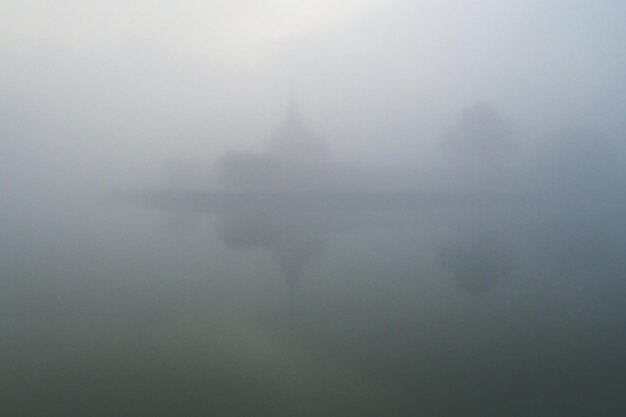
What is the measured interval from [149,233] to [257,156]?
0.75 ft

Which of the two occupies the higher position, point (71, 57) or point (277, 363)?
point (71, 57)

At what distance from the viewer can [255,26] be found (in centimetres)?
74

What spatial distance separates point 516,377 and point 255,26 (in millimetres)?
771

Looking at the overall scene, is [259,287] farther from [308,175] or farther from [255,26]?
[255,26]

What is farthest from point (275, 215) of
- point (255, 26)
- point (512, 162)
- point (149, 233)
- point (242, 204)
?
point (512, 162)

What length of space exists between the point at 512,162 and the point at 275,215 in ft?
1.41

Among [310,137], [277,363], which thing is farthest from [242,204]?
[277,363]

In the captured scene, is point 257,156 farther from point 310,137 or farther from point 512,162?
point 512,162

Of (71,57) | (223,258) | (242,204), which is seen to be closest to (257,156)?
(242,204)

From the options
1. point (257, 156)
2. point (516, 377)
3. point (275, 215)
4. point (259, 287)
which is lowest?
point (516, 377)

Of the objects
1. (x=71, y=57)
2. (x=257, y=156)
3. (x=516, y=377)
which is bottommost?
(x=516, y=377)

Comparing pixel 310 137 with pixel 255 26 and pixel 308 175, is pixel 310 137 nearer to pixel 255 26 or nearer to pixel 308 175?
pixel 308 175

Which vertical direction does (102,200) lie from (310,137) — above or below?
below

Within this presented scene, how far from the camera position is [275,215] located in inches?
29.8
